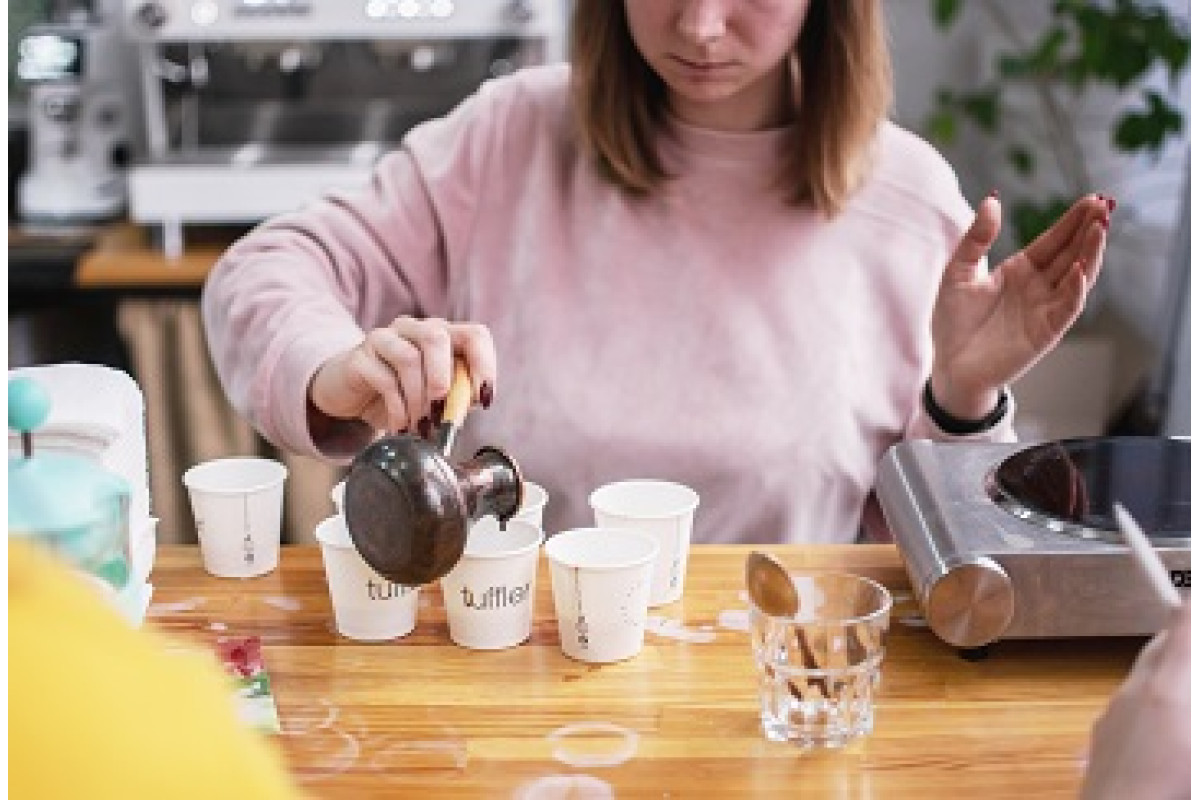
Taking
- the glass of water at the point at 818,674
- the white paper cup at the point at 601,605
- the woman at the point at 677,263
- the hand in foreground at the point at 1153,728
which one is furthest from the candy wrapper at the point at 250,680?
the hand in foreground at the point at 1153,728

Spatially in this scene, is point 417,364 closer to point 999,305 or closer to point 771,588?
point 771,588

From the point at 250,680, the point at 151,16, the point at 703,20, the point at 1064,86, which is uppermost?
the point at 703,20

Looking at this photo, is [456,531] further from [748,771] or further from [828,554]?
[828,554]

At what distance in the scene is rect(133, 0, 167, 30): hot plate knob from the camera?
9.30 ft

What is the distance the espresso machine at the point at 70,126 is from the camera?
115 inches

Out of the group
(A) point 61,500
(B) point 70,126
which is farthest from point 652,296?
(B) point 70,126

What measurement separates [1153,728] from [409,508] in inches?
20.0

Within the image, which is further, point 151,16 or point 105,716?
point 151,16

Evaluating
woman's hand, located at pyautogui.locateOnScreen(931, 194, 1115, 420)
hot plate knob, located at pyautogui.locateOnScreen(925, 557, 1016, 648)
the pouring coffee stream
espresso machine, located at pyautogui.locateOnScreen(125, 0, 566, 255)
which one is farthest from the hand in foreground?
espresso machine, located at pyautogui.locateOnScreen(125, 0, 566, 255)

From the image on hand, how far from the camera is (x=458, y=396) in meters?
1.27

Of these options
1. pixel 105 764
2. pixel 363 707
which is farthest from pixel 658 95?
pixel 105 764

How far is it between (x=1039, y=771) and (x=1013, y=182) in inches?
108

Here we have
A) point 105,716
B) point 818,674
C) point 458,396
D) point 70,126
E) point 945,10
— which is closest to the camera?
point 105,716

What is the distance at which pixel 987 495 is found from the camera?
4.22 feet
